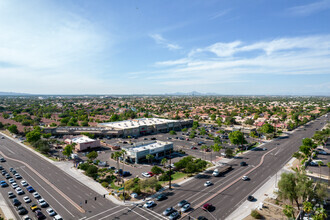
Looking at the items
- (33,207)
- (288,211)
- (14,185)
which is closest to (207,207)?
(288,211)

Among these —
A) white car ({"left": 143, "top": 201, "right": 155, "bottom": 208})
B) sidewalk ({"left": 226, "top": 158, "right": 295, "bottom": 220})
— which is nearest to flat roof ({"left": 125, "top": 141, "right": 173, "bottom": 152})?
white car ({"left": 143, "top": 201, "right": 155, "bottom": 208})

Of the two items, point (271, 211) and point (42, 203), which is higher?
point (271, 211)

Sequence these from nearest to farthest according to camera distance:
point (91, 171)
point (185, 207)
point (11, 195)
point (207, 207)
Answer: point (207, 207)
point (185, 207)
point (11, 195)
point (91, 171)

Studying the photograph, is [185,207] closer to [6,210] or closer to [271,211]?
[271,211]

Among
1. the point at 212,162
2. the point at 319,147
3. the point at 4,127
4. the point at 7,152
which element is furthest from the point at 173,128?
the point at 4,127

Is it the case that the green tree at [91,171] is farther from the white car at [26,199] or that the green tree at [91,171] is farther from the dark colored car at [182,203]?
the dark colored car at [182,203]

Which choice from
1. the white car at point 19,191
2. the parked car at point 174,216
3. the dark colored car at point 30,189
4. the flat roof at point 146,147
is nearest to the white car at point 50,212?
the dark colored car at point 30,189

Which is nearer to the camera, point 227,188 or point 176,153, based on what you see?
point 227,188

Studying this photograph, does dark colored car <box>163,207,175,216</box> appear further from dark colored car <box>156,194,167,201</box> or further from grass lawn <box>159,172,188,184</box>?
grass lawn <box>159,172,188,184</box>

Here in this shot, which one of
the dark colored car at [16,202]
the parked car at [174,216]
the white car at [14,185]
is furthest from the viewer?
the white car at [14,185]
